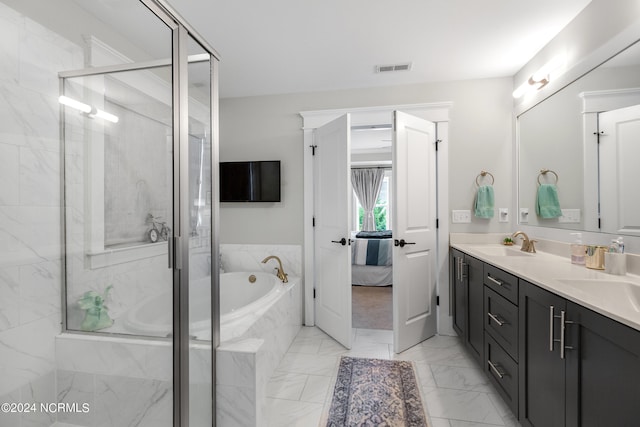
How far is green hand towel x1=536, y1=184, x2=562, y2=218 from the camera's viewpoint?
7.25ft

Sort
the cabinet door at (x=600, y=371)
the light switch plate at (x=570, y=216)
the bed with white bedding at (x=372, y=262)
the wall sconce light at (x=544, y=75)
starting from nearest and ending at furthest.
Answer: the cabinet door at (x=600, y=371) < the light switch plate at (x=570, y=216) < the wall sconce light at (x=544, y=75) < the bed with white bedding at (x=372, y=262)

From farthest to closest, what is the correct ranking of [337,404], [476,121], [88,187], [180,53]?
[476,121]
[337,404]
[180,53]
[88,187]

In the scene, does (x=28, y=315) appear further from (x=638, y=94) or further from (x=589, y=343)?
(x=638, y=94)

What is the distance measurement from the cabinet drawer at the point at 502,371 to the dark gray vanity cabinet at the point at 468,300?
0.35 ft

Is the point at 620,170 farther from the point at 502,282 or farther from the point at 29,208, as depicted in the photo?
the point at 29,208

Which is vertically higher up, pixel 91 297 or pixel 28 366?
pixel 91 297

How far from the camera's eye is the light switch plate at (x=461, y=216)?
282 cm

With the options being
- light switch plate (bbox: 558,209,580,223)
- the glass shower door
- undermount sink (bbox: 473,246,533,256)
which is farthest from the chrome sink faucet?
the glass shower door

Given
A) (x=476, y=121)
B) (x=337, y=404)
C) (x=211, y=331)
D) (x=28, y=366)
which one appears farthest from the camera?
(x=476, y=121)

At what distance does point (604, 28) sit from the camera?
1710 mm

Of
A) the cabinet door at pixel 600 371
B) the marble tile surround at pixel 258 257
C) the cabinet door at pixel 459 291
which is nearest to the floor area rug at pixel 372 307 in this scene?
the cabinet door at pixel 459 291

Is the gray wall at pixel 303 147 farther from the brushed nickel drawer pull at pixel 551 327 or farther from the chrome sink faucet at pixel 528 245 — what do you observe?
the brushed nickel drawer pull at pixel 551 327

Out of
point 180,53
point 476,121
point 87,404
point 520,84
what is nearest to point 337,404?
point 87,404

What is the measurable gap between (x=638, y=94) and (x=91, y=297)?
8.87 feet
